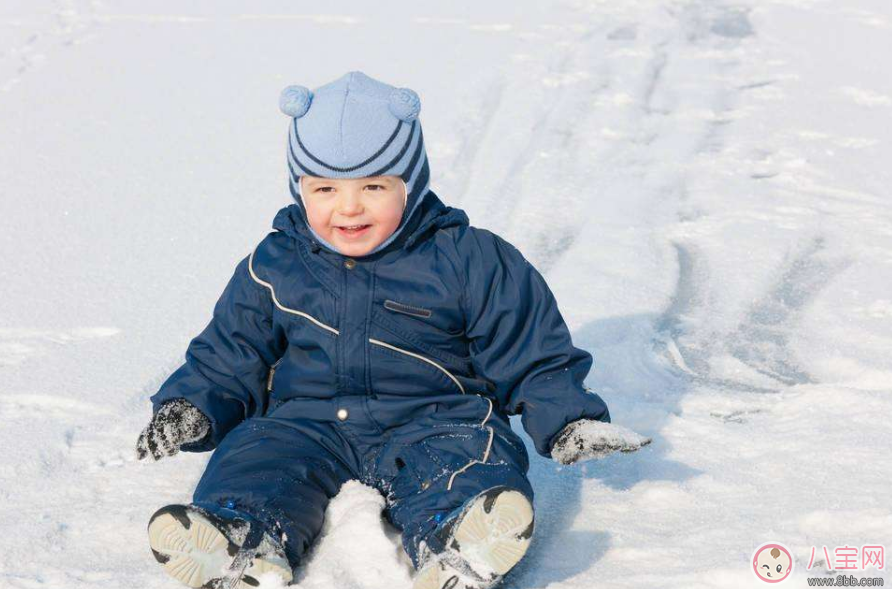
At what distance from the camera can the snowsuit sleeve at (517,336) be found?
2264 mm

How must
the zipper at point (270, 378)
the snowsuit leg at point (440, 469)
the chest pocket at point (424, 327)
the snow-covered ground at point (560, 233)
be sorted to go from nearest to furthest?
1. the snowsuit leg at point (440, 469)
2. the snow-covered ground at point (560, 233)
3. the chest pocket at point (424, 327)
4. the zipper at point (270, 378)

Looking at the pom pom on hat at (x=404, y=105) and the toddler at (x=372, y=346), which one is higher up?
the pom pom on hat at (x=404, y=105)

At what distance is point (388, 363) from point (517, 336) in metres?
0.26

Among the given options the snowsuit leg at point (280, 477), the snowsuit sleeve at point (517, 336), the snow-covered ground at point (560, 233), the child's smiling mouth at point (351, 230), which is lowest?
the snow-covered ground at point (560, 233)

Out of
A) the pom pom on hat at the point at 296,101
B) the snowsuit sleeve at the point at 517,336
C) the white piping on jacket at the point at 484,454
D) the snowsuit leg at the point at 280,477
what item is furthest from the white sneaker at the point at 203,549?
the pom pom on hat at the point at 296,101

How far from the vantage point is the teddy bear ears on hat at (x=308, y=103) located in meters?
2.31

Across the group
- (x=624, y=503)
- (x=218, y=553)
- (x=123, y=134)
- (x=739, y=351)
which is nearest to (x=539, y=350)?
(x=624, y=503)

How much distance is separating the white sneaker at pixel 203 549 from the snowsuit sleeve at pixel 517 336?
1.96 ft

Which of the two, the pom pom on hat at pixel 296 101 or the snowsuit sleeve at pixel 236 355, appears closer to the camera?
the pom pom on hat at pixel 296 101

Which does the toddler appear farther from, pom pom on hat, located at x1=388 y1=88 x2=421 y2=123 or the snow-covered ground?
the snow-covered ground

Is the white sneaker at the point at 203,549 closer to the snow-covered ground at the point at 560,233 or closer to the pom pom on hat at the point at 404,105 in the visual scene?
the snow-covered ground at the point at 560,233

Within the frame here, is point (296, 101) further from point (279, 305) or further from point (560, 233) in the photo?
point (560, 233)

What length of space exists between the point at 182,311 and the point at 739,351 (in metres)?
1.57

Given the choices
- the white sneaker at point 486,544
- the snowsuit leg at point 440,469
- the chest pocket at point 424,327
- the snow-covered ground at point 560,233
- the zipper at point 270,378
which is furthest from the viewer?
the zipper at point 270,378
